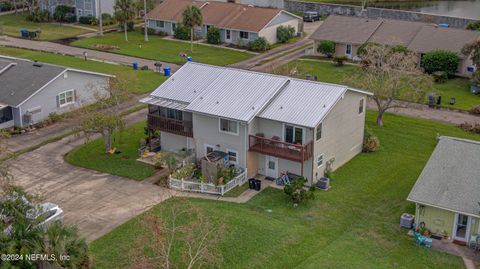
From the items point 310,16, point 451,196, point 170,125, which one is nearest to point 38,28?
point 310,16

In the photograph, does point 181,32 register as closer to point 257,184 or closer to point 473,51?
point 473,51

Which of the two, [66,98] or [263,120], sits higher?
[263,120]

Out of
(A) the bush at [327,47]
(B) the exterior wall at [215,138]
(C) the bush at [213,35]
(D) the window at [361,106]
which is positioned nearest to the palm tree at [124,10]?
→ (C) the bush at [213,35]

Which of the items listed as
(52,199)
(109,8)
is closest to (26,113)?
(52,199)

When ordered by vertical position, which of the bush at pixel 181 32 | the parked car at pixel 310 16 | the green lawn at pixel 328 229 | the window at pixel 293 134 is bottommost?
the green lawn at pixel 328 229

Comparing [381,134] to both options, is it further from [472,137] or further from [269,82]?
[269,82]

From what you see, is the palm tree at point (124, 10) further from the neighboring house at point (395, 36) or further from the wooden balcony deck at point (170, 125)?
the wooden balcony deck at point (170, 125)
